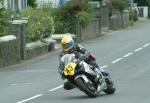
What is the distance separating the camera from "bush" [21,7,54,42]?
1314 inches

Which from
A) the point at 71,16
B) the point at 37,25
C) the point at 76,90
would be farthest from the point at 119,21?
the point at 76,90

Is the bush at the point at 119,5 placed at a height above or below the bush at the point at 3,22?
below

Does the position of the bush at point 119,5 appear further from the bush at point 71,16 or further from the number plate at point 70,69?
the number plate at point 70,69

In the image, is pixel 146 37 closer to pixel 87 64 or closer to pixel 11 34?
pixel 11 34

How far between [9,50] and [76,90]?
35.8 ft

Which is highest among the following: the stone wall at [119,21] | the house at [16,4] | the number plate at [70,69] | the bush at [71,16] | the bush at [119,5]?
the number plate at [70,69]

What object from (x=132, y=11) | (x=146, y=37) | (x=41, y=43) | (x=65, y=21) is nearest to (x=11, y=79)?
(x=41, y=43)

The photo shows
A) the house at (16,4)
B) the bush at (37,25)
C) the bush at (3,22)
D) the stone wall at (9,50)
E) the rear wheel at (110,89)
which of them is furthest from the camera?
the house at (16,4)

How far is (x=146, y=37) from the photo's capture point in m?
45.0

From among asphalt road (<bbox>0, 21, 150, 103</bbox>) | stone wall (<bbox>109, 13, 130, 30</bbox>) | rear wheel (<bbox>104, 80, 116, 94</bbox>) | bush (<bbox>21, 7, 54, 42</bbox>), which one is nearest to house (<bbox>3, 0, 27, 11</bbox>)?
bush (<bbox>21, 7, 54, 42</bbox>)

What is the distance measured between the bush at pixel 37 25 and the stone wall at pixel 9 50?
146 inches

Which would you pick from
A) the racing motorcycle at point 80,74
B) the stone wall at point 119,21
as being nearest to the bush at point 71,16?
the stone wall at point 119,21

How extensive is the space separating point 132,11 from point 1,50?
39.4 metres

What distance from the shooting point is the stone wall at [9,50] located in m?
27.8
